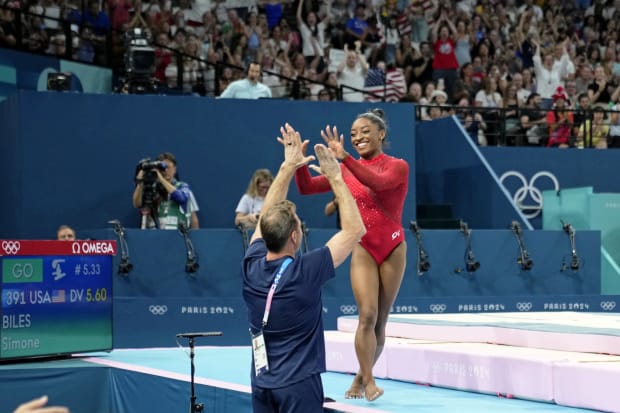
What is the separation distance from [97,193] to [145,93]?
1204 millimetres

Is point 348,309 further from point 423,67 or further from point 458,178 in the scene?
point 423,67

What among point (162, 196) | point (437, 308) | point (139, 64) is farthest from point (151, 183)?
point (437, 308)

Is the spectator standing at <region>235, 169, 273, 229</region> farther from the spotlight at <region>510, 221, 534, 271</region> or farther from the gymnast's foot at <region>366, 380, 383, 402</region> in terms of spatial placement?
the gymnast's foot at <region>366, 380, 383, 402</region>

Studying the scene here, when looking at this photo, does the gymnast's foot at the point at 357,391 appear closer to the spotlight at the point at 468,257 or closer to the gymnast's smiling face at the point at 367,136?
the gymnast's smiling face at the point at 367,136

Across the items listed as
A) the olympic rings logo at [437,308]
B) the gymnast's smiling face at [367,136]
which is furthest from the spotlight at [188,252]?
the gymnast's smiling face at [367,136]

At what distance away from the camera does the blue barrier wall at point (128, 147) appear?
9.92 m

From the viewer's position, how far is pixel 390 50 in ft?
47.9

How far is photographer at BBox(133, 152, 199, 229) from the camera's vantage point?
9242mm

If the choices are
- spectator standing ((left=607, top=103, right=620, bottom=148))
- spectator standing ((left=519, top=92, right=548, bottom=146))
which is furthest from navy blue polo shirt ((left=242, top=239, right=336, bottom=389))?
spectator standing ((left=607, top=103, right=620, bottom=148))

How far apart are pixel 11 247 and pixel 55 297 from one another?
0.51 m

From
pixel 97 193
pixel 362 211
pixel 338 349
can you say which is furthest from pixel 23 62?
pixel 362 211

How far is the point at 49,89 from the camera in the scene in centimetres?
1005

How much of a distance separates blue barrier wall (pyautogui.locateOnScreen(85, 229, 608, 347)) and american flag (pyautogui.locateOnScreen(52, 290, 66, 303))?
1337 mm

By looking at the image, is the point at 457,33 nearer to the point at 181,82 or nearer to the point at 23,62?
the point at 181,82
